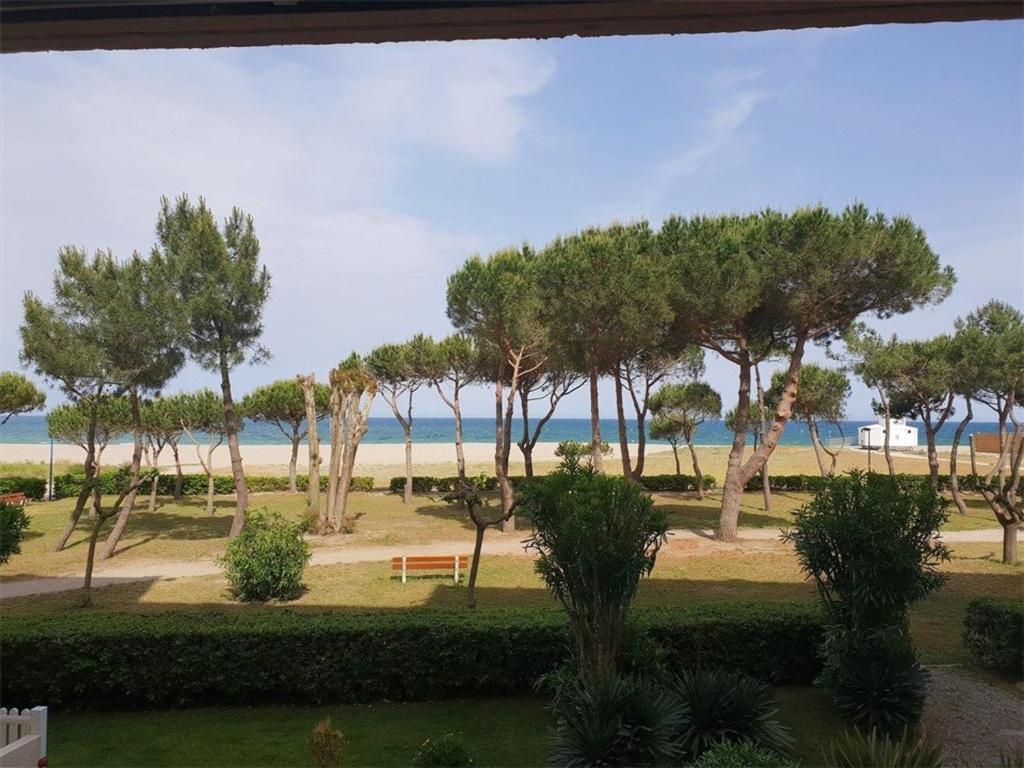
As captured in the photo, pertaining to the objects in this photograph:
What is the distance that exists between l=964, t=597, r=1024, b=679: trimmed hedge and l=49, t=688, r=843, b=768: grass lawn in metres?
2.67

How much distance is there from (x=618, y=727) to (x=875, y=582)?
10.6 ft

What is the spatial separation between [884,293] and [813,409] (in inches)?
544

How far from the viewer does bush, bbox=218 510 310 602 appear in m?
12.7

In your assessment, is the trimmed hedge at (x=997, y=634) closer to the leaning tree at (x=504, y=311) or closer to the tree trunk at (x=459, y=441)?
the leaning tree at (x=504, y=311)

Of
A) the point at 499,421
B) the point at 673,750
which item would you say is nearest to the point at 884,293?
the point at 499,421

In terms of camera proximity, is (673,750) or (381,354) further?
(381,354)

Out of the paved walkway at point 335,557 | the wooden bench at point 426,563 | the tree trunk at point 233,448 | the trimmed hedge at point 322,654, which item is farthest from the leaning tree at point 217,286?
the trimmed hedge at point 322,654

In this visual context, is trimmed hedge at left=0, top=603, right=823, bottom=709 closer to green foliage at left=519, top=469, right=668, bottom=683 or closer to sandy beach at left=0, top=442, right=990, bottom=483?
green foliage at left=519, top=469, right=668, bottom=683

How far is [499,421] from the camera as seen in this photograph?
22375mm

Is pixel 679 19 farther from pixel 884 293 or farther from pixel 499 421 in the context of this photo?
pixel 499 421

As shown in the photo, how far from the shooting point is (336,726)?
7.05m

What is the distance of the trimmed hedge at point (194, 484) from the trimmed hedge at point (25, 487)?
1.11 ft

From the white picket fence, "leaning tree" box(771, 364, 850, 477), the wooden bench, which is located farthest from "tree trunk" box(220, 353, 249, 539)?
"leaning tree" box(771, 364, 850, 477)

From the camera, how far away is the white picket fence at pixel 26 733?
4406mm
